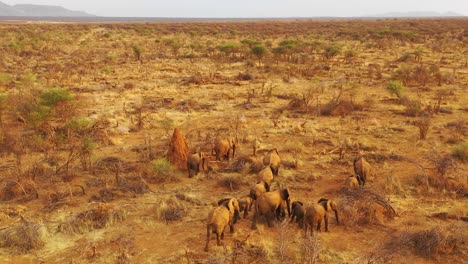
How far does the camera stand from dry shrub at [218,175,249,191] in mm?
9180

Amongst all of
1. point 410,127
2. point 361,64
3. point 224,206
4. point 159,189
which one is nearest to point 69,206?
point 159,189

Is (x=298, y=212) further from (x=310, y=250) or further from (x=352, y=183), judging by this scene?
(x=352, y=183)

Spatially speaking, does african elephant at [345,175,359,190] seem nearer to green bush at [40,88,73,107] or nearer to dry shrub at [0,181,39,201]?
dry shrub at [0,181,39,201]

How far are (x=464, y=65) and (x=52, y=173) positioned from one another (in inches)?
961

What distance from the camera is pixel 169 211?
7.94 meters

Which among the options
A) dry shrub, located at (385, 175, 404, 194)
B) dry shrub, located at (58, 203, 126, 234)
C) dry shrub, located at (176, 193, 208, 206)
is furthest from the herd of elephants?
dry shrub, located at (58, 203, 126, 234)

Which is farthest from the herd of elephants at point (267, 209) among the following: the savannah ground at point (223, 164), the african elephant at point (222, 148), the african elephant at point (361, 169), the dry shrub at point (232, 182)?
the african elephant at point (222, 148)

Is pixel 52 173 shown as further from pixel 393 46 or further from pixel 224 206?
pixel 393 46

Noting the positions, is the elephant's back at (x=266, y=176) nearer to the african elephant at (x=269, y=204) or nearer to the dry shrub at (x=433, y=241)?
the african elephant at (x=269, y=204)

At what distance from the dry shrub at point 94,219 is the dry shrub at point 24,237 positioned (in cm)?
41

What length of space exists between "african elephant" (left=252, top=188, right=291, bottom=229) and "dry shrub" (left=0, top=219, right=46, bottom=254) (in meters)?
3.51

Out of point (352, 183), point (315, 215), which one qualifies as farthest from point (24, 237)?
point (352, 183)

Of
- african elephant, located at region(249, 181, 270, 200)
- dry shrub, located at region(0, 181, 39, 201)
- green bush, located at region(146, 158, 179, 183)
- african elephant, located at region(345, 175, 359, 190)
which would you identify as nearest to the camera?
african elephant, located at region(249, 181, 270, 200)

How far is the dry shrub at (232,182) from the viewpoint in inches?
361
